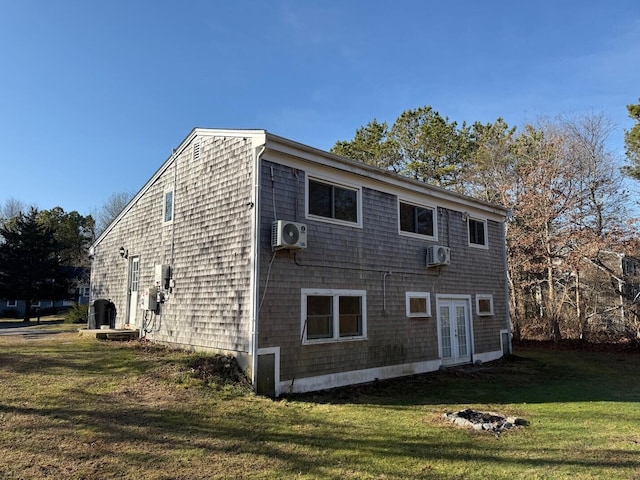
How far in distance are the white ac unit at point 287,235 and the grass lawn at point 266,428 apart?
2728 mm

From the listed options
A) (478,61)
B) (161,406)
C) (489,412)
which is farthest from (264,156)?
(478,61)

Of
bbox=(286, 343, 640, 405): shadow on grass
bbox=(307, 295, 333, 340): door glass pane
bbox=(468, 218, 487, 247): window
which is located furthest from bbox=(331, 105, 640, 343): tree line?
bbox=(307, 295, 333, 340): door glass pane

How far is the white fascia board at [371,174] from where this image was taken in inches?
340

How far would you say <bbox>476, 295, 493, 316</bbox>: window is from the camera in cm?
1372

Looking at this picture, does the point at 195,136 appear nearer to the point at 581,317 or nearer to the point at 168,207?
the point at 168,207

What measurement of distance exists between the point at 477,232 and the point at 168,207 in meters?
9.69

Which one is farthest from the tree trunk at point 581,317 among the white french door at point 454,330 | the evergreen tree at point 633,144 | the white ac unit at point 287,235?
the white ac unit at point 287,235

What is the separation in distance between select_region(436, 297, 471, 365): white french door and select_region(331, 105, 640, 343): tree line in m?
8.53

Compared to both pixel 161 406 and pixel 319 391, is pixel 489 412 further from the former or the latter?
pixel 161 406

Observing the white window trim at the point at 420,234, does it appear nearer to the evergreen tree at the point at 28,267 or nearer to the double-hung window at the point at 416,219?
the double-hung window at the point at 416,219

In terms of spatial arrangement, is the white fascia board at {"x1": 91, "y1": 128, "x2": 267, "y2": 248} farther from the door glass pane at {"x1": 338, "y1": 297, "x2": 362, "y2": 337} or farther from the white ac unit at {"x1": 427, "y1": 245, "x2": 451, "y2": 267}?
the white ac unit at {"x1": 427, "y1": 245, "x2": 451, "y2": 267}

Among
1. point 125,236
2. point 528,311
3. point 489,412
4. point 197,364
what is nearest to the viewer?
point 489,412

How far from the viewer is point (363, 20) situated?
37.1 ft

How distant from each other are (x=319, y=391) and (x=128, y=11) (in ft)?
32.0
